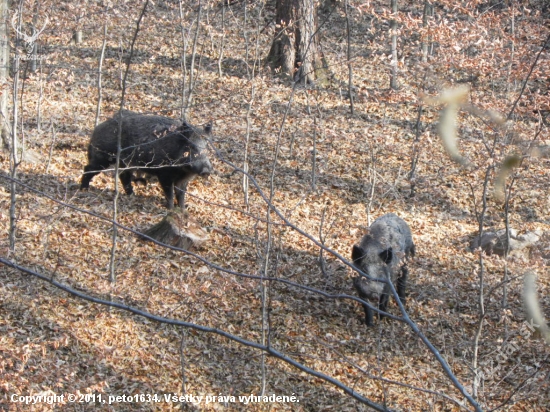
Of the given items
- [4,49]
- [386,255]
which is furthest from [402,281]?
[4,49]

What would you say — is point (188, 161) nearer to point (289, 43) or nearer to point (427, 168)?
point (427, 168)

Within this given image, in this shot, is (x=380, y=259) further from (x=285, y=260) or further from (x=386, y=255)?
(x=285, y=260)

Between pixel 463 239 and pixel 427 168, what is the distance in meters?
2.87

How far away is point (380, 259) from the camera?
8961 millimetres

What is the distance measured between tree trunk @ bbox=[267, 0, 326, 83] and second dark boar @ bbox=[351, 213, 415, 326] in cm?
773

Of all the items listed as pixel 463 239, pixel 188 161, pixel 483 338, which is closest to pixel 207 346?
pixel 188 161

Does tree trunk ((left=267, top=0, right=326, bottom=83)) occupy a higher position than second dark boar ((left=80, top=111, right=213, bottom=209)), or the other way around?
tree trunk ((left=267, top=0, right=326, bottom=83))

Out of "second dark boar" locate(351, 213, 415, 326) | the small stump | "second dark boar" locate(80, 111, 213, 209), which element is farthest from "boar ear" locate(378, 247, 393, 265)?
"second dark boar" locate(80, 111, 213, 209)

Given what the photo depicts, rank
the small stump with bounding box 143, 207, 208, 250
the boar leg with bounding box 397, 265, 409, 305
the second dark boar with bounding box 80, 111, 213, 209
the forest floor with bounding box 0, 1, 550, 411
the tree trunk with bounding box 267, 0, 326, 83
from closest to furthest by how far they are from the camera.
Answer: the forest floor with bounding box 0, 1, 550, 411, the boar leg with bounding box 397, 265, 409, 305, the small stump with bounding box 143, 207, 208, 250, the second dark boar with bounding box 80, 111, 213, 209, the tree trunk with bounding box 267, 0, 326, 83

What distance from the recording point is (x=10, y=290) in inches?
330

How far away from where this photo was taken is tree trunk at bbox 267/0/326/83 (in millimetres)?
16188

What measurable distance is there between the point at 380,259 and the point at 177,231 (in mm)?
3336

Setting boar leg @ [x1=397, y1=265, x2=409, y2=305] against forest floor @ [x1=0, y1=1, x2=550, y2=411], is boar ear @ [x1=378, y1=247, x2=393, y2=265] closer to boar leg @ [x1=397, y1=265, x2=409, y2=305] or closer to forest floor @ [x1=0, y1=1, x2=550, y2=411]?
forest floor @ [x1=0, y1=1, x2=550, y2=411]

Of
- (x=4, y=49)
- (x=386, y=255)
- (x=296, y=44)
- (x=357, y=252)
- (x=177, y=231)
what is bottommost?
(x=177, y=231)
